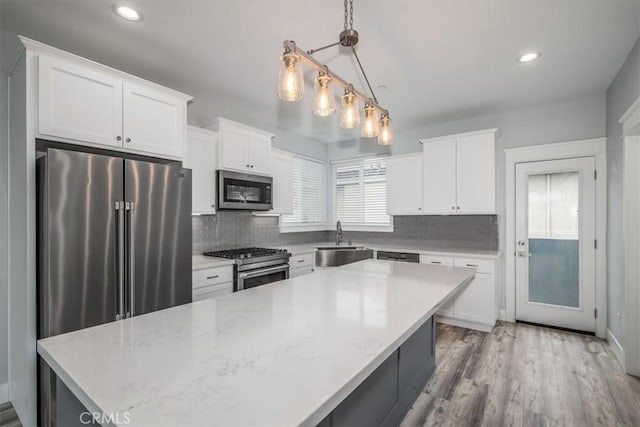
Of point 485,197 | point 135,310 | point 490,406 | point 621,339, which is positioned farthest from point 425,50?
point 621,339

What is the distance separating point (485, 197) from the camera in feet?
12.5

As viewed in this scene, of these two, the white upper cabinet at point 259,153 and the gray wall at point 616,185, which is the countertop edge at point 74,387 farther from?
the gray wall at point 616,185

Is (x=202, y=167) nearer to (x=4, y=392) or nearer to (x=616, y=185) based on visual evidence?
(x=4, y=392)

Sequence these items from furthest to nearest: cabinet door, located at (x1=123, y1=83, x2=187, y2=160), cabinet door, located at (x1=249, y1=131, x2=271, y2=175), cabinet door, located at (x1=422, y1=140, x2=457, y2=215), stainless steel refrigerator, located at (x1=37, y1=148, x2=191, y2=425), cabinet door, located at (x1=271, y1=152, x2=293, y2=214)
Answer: cabinet door, located at (x1=271, y1=152, x2=293, y2=214) → cabinet door, located at (x1=422, y1=140, x2=457, y2=215) → cabinet door, located at (x1=249, y1=131, x2=271, y2=175) → cabinet door, located at (x1=123, y1=83, x2=187, y2=160) → stainless steel refrigerator, located at (x1=37, y1=148, x2=191, y2=425)

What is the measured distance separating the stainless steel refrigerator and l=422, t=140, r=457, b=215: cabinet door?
3127 millimetres

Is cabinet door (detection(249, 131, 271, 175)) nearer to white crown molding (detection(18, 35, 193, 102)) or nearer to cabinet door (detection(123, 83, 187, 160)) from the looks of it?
cabinet door (detection(123, 83, 187, 160))

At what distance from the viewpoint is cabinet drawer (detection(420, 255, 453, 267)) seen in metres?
3.83

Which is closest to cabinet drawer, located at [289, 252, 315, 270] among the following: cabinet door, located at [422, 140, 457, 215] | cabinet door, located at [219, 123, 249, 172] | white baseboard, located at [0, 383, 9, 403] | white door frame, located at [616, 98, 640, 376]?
cabinet door, located at [219, 123, 249, 172]

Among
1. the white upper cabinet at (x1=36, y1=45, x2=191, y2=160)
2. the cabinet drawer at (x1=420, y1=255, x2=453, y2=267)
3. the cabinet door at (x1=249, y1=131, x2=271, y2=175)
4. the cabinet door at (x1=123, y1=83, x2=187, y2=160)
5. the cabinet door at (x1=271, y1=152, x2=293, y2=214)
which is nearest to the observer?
the white upper cabinet at (x1=36, y1=45, x2=191, y2=160)

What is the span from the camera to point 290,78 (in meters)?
1.50

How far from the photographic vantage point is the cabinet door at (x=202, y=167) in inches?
124

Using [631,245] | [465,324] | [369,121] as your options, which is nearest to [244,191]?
[369,121]

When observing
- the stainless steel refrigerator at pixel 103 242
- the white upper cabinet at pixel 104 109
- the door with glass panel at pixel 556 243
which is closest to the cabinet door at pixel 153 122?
the white upper cabinet at pixel 104 109

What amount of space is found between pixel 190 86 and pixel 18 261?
210cm
